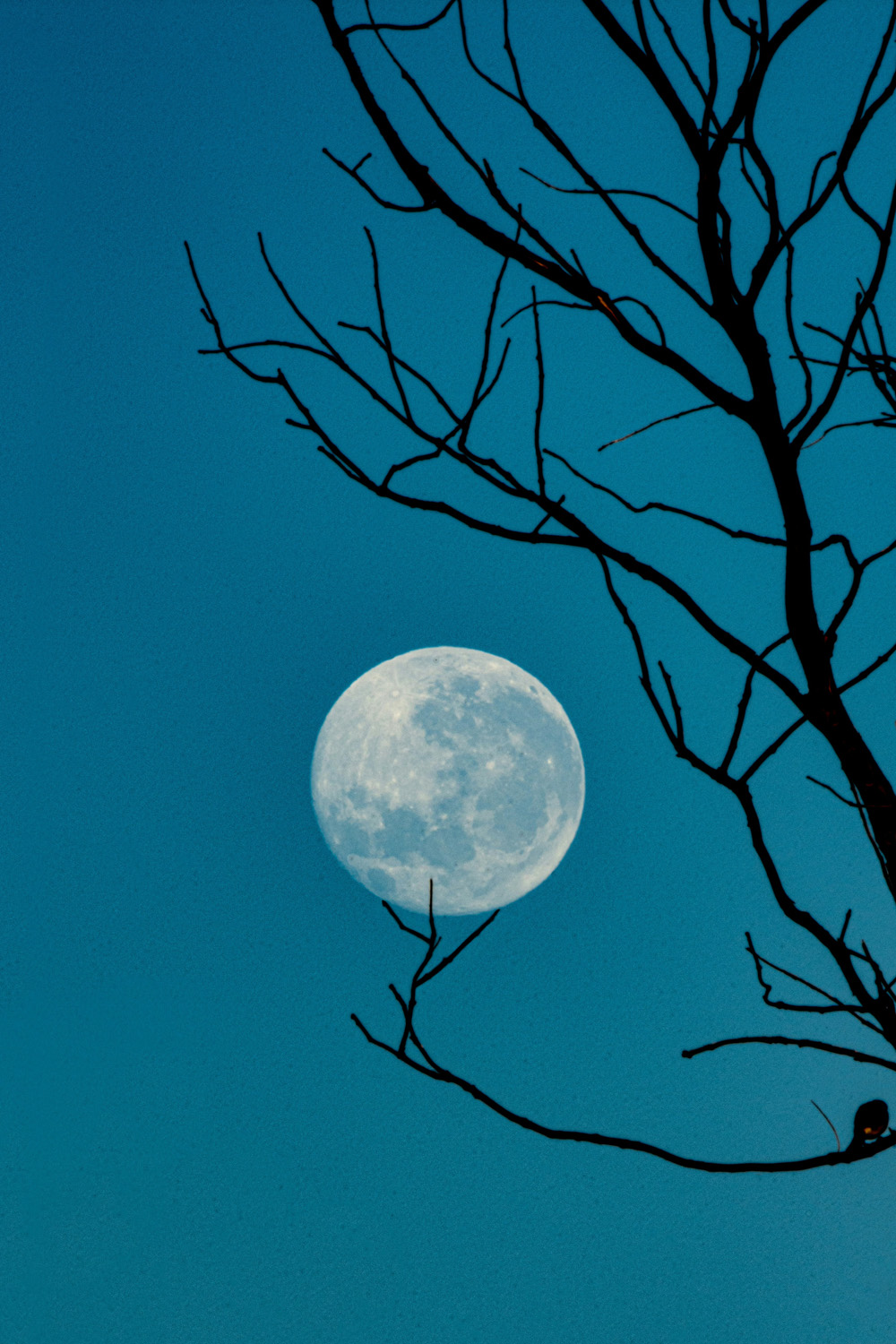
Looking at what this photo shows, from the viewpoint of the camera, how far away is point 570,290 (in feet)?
4.03

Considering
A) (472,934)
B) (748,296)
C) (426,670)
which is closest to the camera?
(748,296)

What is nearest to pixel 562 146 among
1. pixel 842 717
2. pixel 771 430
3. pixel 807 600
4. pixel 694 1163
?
pixel 771 430

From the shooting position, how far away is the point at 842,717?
1242 mm

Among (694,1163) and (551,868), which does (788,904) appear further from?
(551,868)

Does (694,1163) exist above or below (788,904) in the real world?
below

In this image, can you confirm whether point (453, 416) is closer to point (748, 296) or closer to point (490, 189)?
point (490, 189)

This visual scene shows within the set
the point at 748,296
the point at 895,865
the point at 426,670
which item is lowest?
the point at 895,865

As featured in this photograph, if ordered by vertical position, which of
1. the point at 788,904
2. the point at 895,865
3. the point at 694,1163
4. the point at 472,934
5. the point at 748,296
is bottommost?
the point at 694,1163

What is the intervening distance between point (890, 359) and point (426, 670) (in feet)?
9.58

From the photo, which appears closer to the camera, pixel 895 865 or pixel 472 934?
pixel 895 865

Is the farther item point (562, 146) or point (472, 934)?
point (472, 934)

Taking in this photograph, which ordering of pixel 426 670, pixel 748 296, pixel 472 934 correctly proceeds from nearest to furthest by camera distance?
pixel 748 296 → pixel 472 934 → pixel 426 670

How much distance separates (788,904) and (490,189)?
993mm

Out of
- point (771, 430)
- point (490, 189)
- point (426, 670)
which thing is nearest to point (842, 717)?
point (771, 430)
